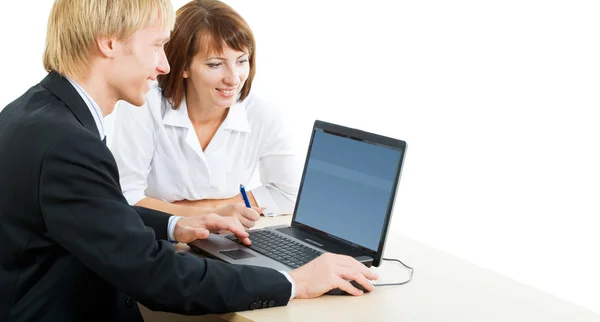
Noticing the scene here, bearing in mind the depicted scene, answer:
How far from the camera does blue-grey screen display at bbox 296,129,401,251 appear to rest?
6.36 feet

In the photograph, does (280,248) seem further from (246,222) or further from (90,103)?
(90,103)

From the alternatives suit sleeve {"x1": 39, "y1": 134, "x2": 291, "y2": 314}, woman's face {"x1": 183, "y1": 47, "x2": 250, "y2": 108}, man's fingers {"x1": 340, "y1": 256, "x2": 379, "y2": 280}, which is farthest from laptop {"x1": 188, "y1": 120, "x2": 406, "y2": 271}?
woman's face {"x1": 183, "y1": 47, "x2": 250, "y2": 108}

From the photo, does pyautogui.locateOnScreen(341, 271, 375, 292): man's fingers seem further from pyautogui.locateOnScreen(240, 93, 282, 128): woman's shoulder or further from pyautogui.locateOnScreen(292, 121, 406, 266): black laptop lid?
pyautogui.locateOnScreen(240, 93, 282, 128): woman's shoulder

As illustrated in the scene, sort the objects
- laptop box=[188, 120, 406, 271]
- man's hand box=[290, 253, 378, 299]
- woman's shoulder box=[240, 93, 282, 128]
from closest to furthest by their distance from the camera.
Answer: man's hand box=[290, 253, 378, 299] → laptop box=[188, 120, 406, 271] → woman's shoulder box=[240, 93, 282, 128]

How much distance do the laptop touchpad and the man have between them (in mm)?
255

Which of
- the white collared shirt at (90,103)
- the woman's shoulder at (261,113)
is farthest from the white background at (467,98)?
the white collared shirt at (90,103)

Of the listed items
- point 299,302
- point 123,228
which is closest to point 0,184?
point 123,228

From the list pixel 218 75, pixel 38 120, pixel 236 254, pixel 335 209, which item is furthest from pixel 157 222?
pixel 218 75

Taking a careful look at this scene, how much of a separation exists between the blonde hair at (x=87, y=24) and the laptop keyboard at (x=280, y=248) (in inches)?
26.1

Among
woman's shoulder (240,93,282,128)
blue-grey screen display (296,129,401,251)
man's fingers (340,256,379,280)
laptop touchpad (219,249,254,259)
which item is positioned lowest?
laptop touchpad (219,249,254,259)

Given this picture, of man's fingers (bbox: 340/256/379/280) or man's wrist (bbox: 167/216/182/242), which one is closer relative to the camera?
man's fingers (bbox: 340/256/379/280)

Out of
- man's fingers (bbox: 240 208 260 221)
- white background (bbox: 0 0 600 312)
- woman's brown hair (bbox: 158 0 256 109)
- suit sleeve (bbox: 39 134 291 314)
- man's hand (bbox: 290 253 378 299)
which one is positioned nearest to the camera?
suit sleeve (bbox: 39 134 291 314)

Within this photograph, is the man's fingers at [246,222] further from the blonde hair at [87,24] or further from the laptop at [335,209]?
the blonde hair at [87,24]

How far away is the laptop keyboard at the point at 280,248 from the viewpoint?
1931 mm
